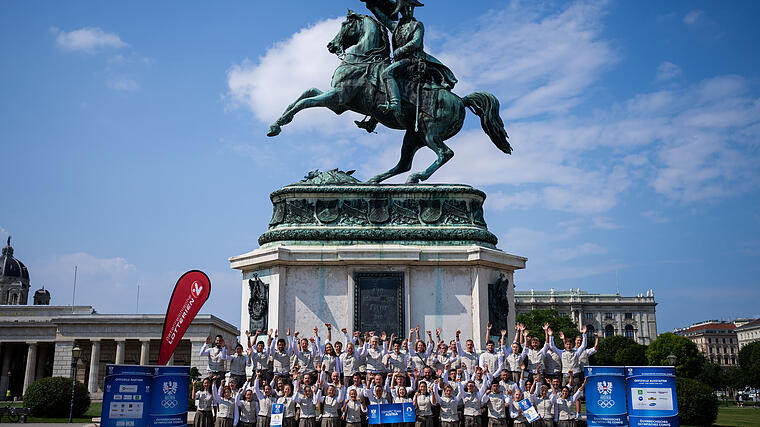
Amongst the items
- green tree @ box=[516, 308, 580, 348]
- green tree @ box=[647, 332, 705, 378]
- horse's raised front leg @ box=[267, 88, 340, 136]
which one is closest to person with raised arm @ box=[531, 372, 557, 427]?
horse's raised front leg @ box=[267, 88, 340, 136]

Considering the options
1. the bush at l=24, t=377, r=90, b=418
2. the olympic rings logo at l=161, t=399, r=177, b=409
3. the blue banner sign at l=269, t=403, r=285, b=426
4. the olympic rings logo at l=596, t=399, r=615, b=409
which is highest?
the olympic rings logo at l=596, t=399, r=615, b=409

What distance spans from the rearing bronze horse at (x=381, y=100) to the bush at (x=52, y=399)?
19.2 meters

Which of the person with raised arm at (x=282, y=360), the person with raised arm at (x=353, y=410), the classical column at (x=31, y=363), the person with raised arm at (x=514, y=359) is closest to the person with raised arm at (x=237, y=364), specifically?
the person with raised arm at (x=282, y=360)

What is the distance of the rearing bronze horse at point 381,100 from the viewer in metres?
19.0

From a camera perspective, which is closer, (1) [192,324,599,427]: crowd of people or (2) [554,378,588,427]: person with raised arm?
(2) [554,378,588,427]: person with raised arm

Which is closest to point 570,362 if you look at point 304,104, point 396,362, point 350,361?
point 396,362

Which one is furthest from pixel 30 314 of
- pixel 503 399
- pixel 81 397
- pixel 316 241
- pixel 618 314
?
pixel 618 314

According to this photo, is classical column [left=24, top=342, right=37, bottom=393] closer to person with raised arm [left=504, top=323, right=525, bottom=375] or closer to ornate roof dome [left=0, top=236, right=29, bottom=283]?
ornate roof dome [left=0, top=236, right=29, bottom=283]

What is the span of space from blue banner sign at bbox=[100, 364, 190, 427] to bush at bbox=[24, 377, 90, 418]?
2129 centimetres

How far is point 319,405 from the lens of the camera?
41.5ft

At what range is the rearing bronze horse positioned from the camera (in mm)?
19016

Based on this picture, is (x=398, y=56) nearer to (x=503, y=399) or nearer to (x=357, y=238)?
(x=357, y=238)

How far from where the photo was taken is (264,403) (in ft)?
42.2

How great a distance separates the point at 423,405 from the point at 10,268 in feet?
409
